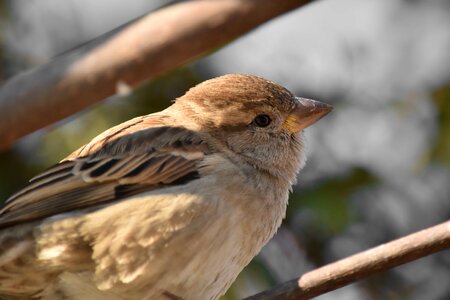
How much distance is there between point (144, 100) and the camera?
6.82 metres

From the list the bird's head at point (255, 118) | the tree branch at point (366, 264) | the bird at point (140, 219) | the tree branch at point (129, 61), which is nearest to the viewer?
the tree branch at point (366, 264)

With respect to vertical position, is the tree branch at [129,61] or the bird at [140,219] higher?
the tree branch at [129,61]

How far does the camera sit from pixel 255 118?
19.2 feet

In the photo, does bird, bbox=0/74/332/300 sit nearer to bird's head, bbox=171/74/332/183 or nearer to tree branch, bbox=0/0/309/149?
bird's head, bbox=171/74/332/183

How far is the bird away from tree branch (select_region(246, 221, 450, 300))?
29.8 inches

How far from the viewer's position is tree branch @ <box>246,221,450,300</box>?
171 inches

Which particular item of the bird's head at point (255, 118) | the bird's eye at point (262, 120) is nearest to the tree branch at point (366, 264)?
the bird's head at point (255, 118)

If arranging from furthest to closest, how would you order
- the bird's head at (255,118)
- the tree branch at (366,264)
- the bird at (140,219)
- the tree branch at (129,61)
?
the bird's head at (255,118)
the tree branch at (129,61)
the bird at (140,219)
the tree branch at (366,264)

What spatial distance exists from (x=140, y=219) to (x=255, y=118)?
0.98 meters

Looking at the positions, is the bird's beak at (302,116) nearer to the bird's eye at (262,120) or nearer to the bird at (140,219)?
the bird's eye at (262,120)

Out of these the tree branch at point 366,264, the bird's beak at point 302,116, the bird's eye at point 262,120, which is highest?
the bird's eye at point 262,120

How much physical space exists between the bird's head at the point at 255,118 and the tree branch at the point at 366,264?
1325mm

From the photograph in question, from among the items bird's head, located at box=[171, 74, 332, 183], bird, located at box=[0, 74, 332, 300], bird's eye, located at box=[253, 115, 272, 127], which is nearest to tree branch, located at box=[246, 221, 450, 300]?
bird, located at box=[0, 74, 332, 300]

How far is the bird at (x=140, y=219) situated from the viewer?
5105 millimetres
